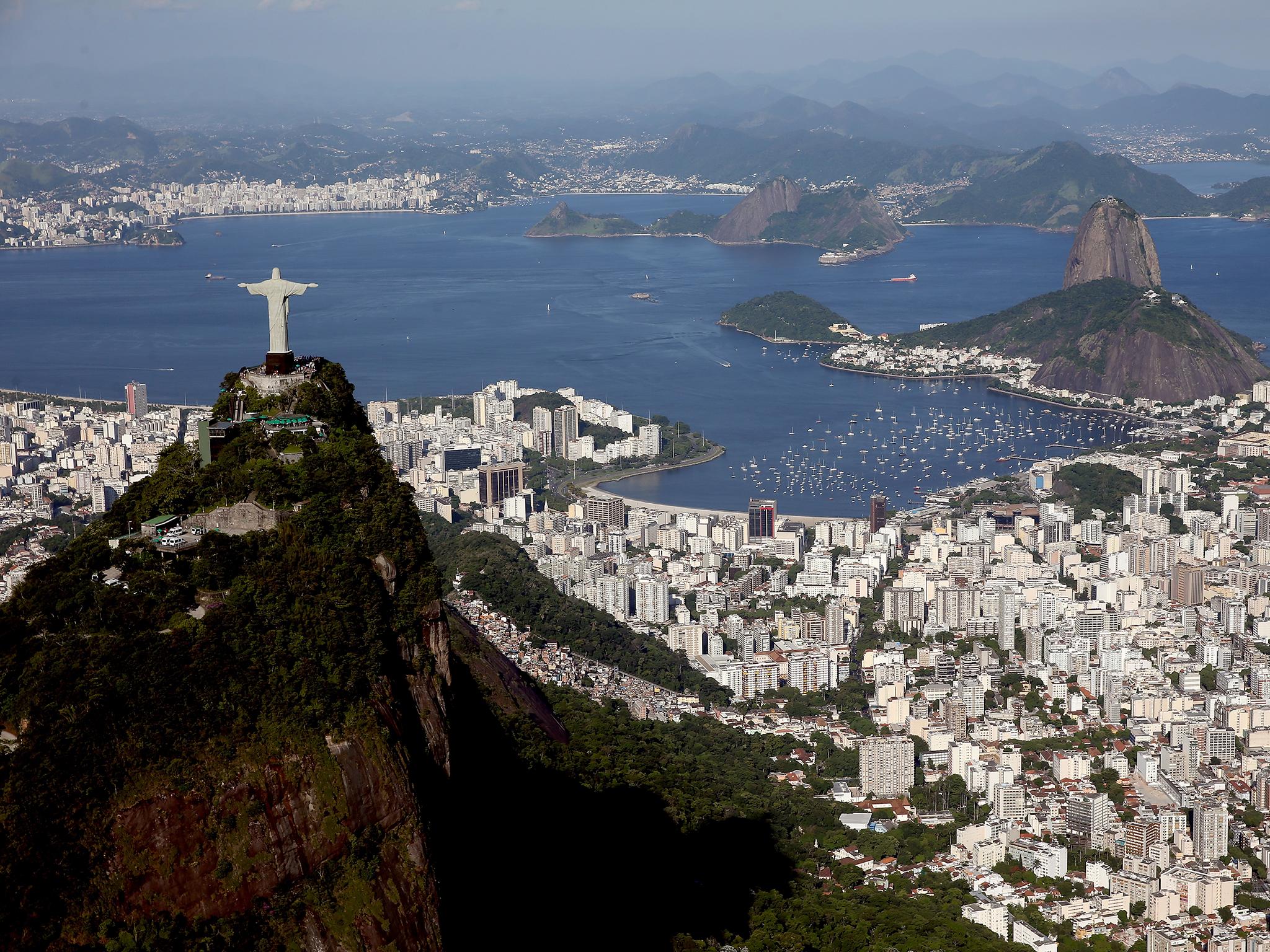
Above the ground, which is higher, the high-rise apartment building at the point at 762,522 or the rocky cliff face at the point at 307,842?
the rocky cliff face at the point at 307,842

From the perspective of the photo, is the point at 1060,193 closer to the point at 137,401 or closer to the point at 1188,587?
the point at 137,401

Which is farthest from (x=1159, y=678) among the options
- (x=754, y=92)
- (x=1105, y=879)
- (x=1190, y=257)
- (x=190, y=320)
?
(x=754, y=92)

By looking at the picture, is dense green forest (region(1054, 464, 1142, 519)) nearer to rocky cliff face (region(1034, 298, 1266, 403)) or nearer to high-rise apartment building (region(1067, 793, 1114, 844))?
rocky cliff face (region(1034, 298, 1266, 403))

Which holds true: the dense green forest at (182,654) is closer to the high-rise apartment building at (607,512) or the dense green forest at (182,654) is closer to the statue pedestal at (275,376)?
the statue pedestal at (275,376)

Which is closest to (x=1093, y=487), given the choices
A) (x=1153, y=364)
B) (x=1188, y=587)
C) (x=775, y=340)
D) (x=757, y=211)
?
(x=1188, y=587)

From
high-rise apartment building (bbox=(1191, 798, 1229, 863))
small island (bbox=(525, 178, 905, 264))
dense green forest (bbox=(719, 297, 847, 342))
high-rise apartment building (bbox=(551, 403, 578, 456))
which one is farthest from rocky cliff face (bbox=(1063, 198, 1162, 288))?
high-rise apartment building (bbox=(1191, 798, 1229, 863))

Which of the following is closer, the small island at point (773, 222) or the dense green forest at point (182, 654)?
the dense green forest at point (182, 654)

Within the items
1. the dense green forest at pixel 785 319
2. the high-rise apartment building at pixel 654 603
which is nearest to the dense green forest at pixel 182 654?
the high-rise apartment building at pixel 654 603
